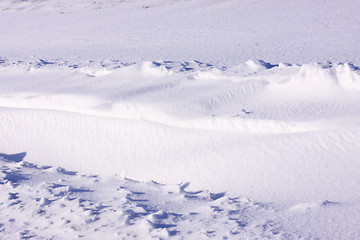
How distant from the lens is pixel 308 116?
336 cm

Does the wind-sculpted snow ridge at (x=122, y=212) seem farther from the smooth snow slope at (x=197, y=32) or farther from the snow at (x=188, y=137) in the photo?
the smooth snow slope at (x=197, y=32)

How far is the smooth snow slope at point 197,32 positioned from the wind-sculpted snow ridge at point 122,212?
259 centimetres

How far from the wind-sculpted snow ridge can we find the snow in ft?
0.04

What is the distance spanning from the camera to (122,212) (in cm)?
247

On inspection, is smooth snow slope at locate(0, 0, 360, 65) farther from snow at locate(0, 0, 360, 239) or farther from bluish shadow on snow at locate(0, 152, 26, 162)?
bluish shadow on snow at locate(0, 152, 26, 162)

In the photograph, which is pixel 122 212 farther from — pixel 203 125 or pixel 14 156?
pixel 14 156

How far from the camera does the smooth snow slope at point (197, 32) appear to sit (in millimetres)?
5383

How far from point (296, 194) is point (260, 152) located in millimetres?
537

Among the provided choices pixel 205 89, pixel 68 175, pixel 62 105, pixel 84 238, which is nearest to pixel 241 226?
pixel 84 238

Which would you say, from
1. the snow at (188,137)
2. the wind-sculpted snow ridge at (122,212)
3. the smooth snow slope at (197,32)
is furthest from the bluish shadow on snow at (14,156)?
the smooth snow slope at (197,32)

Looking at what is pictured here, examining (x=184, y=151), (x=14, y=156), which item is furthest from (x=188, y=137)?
(x=14, y=156)

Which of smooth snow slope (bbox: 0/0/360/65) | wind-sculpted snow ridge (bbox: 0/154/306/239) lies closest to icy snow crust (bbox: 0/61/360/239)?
wind-sculpted snow ridge (bbox: 0/154/306/239)

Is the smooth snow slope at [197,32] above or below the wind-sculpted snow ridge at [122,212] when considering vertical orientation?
above

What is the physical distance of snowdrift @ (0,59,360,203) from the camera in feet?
9.52
